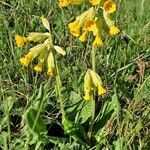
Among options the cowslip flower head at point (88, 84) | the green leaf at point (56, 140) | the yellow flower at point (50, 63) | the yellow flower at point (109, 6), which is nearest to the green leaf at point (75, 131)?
the green leaf at point (56, 140)

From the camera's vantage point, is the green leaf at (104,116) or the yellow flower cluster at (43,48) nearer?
the yellow flower cluster at (43,48)

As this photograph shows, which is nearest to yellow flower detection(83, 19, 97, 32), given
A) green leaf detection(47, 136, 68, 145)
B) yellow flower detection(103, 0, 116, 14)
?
yellow flower detection(103, 0, 116, 14)

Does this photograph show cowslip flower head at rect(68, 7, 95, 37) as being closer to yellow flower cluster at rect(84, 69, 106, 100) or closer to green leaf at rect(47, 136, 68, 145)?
yellow flower cluster at rect(84, 69, 106, 100)

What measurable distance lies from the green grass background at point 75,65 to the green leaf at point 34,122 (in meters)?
0.15

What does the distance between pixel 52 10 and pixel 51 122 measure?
130 cm

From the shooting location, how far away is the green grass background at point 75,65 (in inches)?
110

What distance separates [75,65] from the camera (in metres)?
3.31

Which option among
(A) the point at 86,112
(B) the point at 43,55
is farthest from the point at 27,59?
(A) the point at 86,112

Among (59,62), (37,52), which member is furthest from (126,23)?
(37,52)

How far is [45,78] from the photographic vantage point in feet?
10.4

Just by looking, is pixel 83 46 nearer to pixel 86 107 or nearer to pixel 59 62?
pixel 59 62

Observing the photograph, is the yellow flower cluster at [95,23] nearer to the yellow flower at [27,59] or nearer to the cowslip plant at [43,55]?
the cowslip plant at [43,55]

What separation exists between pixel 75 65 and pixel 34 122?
929 millimetres

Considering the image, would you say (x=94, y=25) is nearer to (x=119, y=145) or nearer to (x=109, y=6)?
(x=109, y=6)
